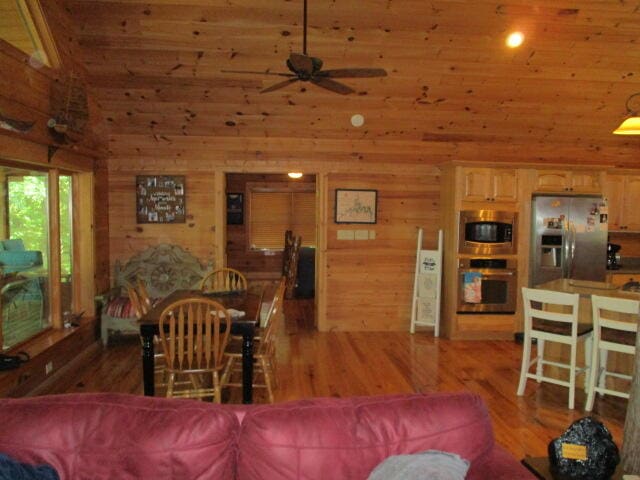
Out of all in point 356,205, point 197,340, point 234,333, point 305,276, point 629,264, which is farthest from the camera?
point 305,276

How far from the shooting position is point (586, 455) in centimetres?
162

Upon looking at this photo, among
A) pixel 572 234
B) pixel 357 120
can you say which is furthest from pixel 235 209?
pixel 572 234

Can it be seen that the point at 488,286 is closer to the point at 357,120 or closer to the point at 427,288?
the point at 427,288

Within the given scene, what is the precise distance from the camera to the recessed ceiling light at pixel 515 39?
3900mm

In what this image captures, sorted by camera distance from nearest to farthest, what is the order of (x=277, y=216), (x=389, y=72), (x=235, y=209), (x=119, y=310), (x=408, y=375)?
(x=408, y=375) → (x=389, y=72) → (x=119, y=310) → (x=235, y=209) → (x=277, y=216)

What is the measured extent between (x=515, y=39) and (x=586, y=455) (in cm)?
350

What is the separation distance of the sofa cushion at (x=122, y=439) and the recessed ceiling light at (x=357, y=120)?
4.04 m

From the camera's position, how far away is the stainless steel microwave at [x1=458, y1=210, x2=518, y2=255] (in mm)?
5297

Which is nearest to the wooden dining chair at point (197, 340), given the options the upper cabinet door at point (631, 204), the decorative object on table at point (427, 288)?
the decorative object on table at point (427, 288)

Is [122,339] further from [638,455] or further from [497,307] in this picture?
[638,455]

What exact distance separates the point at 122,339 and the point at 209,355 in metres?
2.42

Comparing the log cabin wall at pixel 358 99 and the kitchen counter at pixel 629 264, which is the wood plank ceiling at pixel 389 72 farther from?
the kitchen counter at pixel 629 264

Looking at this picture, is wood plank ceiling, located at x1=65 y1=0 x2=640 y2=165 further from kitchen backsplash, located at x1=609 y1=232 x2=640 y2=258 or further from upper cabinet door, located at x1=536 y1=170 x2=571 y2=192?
kitchen backsplash, located at x1=609 y1=232 x2=640 y2=258

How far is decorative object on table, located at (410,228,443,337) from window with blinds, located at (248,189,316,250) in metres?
3.53
